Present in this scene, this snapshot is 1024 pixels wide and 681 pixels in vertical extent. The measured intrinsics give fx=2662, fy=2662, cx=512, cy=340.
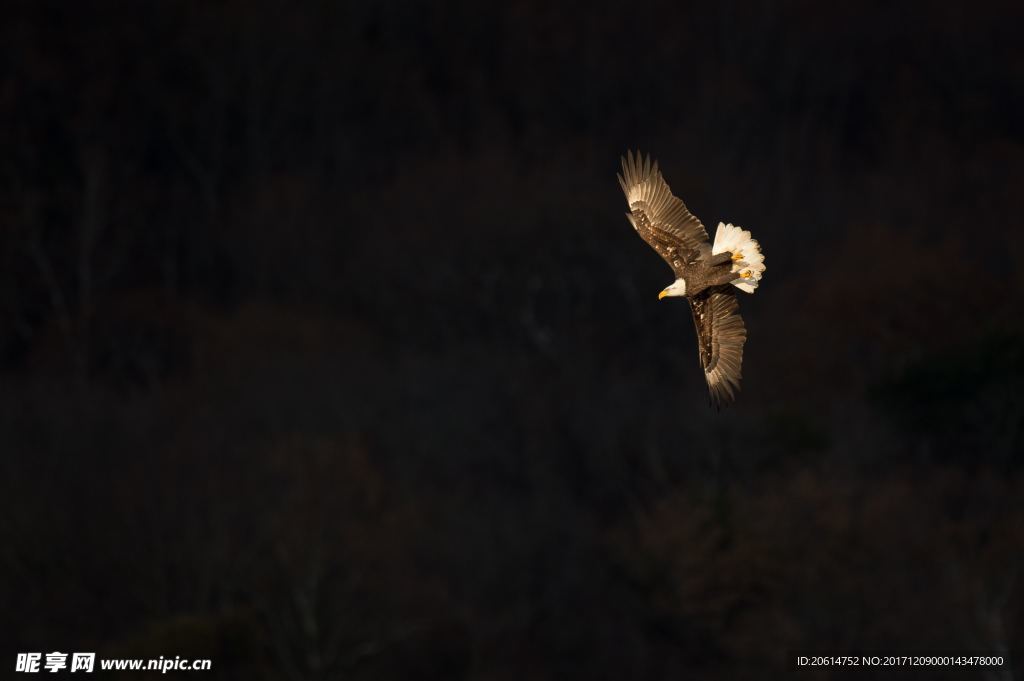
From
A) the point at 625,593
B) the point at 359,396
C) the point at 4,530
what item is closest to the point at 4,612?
the point at 4,530

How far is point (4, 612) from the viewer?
38406 mm

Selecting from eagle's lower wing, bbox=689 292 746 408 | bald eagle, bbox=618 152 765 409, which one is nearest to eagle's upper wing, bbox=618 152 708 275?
bald eagle, bbox=618 152 765 409

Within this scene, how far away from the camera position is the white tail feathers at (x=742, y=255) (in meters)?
22.5

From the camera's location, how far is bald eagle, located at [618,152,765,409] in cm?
2252

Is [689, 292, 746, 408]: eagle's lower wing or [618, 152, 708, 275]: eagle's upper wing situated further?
[689, 292, 746, 408]: eagle's lower wing

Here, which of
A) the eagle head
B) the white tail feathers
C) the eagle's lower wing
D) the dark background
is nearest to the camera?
the white tail feathers

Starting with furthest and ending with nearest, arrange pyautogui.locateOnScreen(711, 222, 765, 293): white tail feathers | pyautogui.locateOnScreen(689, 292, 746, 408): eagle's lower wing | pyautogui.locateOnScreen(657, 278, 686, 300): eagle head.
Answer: pyautogui.locateOnScreen(689, 292, 746, 408): eagle's lower wing → pyautogui.locateOnScreen(657, 278, 686, 300): eagle head → pyautogui.locateOnScreen(711, 222, 765, 293): white tail feathers

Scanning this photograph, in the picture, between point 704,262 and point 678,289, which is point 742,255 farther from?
point 678,289

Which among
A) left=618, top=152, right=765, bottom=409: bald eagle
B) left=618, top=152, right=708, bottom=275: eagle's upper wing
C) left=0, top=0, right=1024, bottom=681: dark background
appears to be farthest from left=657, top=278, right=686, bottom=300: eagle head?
left=0, top=0, right=1024, bottom=681: dark background

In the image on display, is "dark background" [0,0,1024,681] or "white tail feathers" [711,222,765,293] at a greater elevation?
"dark background" [0,0,1024,681]

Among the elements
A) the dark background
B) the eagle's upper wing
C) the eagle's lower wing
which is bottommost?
the eagle's lower wing

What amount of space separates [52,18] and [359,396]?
88.2 ft

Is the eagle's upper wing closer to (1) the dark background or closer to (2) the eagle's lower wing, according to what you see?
(2) the eagle's lower wing

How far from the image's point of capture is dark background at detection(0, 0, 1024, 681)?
129 feet
